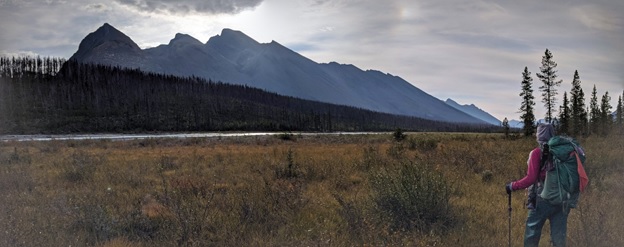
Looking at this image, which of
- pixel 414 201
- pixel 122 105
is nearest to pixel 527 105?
pixel 414 201

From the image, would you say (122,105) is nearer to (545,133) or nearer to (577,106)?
(577,106)

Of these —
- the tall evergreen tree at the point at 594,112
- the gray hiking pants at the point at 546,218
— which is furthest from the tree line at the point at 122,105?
the gray hiking pants at the point at 546,218

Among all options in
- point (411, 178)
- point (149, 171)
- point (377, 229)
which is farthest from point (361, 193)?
point (149, 171)

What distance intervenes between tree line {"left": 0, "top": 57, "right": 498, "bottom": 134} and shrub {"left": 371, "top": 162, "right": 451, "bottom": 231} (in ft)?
258

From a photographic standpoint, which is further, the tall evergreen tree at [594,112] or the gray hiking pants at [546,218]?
the tall evergreen tree at [594,112]

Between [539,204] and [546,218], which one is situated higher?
[539,204]

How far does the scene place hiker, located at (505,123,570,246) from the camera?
4449 millimetres

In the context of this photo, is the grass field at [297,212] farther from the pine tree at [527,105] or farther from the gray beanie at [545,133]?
the pine tree at [527,105]

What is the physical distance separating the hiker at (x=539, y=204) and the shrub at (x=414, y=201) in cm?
171

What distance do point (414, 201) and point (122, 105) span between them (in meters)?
112

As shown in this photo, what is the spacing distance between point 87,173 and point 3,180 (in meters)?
2.04

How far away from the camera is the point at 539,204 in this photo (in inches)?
180

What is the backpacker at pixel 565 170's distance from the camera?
4160mm

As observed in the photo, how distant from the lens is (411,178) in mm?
6895
